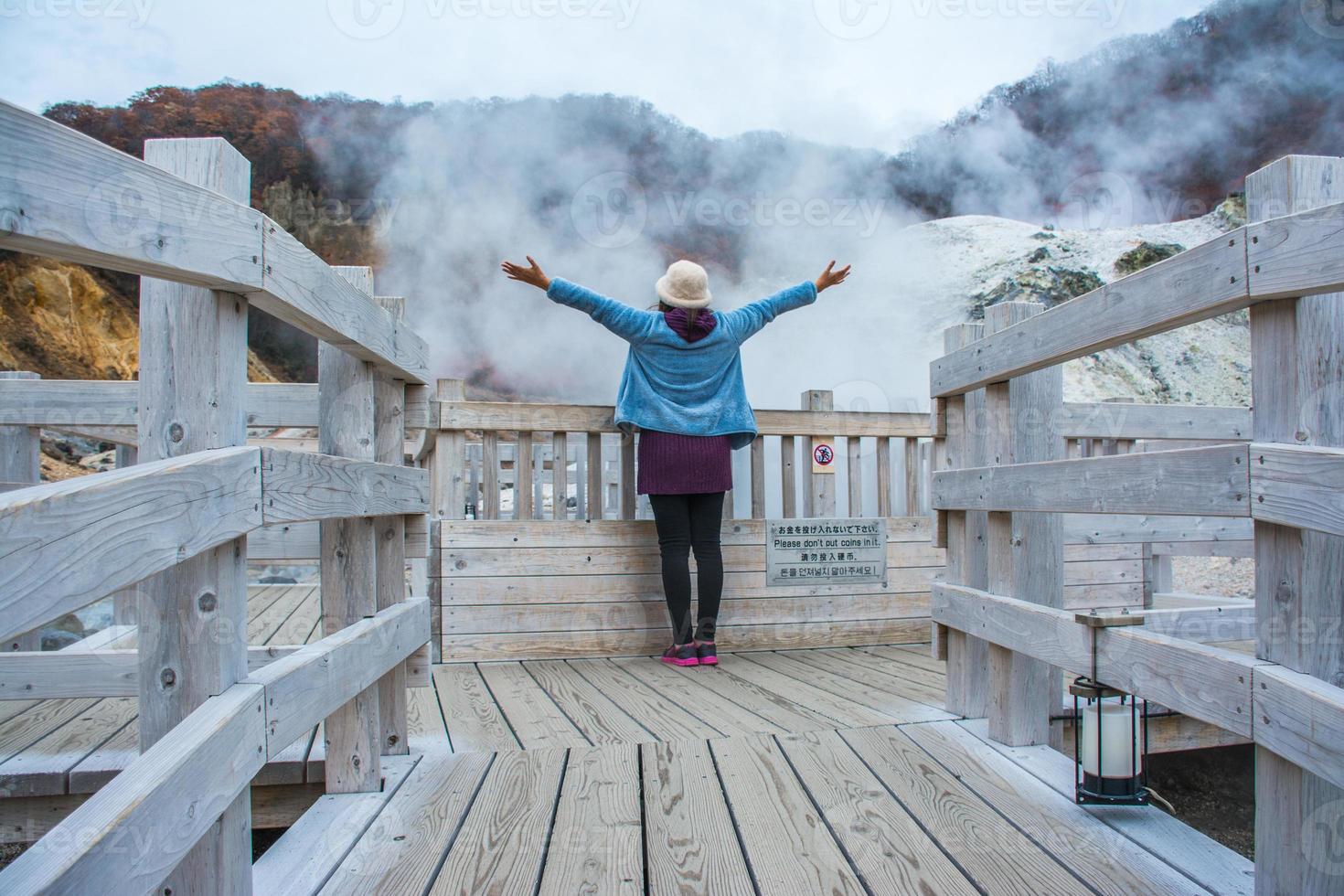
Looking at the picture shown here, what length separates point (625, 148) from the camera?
43.1 ft

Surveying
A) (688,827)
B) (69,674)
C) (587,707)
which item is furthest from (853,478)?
(69,674)

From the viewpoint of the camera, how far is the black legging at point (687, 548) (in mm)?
3338

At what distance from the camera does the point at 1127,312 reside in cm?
155

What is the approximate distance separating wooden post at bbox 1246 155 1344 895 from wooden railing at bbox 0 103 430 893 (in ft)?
4.71

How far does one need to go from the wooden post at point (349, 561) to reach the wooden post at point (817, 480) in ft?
7.77

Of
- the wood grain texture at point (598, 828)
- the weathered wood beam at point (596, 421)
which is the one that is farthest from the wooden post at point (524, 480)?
the wood grain texture at point (598, 828)

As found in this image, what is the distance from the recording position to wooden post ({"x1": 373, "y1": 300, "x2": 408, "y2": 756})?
215 cm

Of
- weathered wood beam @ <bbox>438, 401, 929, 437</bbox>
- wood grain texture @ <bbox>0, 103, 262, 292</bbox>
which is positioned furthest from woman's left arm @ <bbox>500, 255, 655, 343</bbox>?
wood grain texture @ <bbox>0, 103, 262, 292</bbox>

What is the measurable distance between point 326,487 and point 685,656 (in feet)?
7.37

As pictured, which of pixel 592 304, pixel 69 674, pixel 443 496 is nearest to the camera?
pixel 69 674

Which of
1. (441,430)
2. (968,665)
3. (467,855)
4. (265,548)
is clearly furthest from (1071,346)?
(441,430)

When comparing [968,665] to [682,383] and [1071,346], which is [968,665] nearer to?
[1071,346]

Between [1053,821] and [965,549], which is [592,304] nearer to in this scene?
[965,549]

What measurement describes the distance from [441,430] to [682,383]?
105 cm
